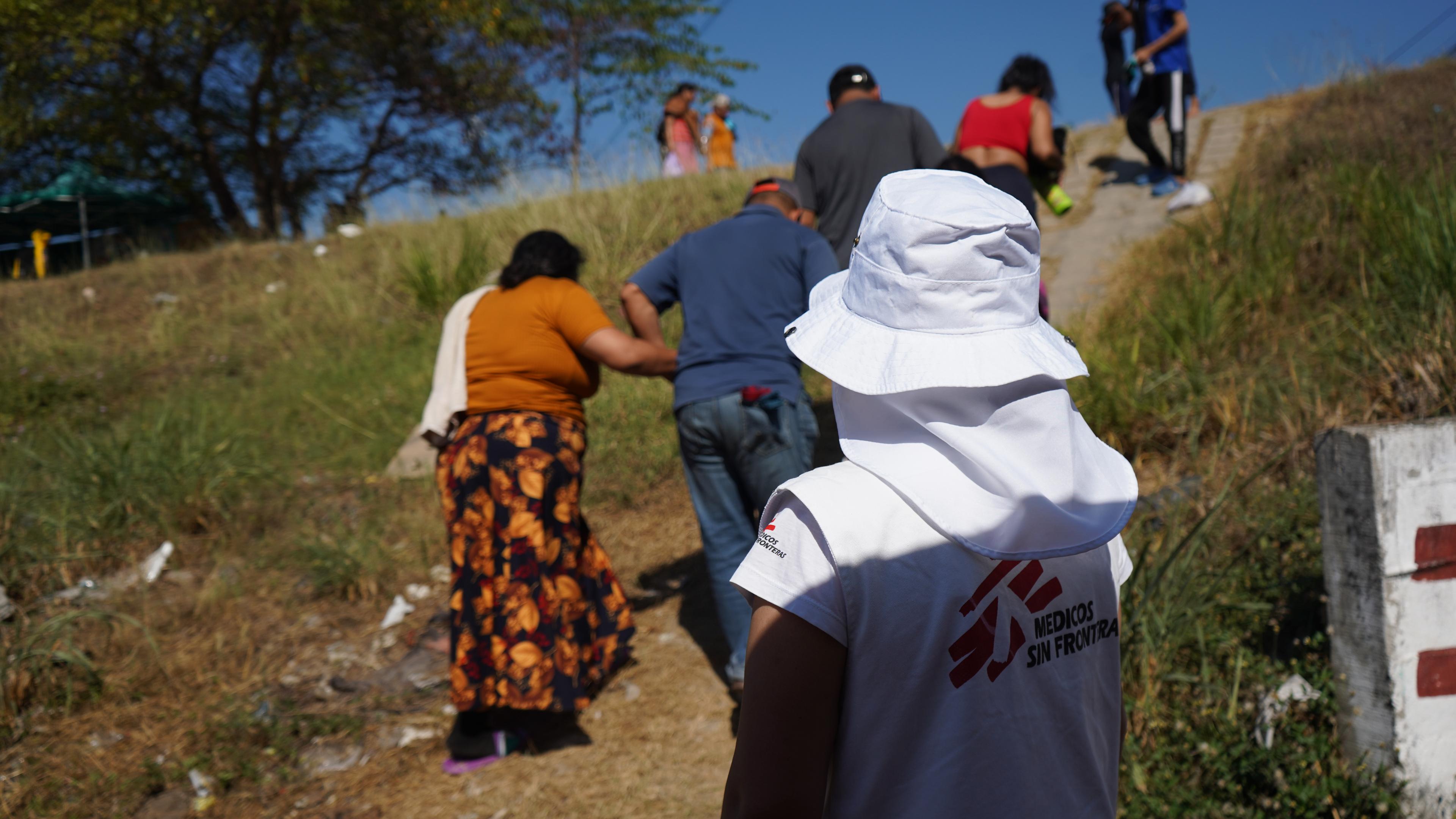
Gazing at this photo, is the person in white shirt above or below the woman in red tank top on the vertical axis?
below

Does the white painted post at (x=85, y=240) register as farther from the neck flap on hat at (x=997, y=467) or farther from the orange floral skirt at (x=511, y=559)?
the neck flap on hat at (x=997, y=467)

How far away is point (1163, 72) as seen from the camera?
7609mm

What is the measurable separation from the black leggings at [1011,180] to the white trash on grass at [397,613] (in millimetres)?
3505

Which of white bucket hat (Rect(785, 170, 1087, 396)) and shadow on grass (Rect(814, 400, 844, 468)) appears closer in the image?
white bucket hat (Rect(785, 170, 1087, 396))

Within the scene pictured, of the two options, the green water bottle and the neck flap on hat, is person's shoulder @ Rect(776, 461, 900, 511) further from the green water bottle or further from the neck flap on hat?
the green water bottle

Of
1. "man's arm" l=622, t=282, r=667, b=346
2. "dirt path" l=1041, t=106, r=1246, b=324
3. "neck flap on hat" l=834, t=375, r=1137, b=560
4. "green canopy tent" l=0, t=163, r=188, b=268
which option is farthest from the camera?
"green canopy tent" l=0, t=163, r=188, b=268

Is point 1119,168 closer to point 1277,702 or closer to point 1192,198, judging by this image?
point 1192,198

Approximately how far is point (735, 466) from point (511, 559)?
35.1 inches

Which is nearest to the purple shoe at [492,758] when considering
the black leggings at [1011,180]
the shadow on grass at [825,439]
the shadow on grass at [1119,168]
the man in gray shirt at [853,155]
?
the man in gray shirt at [853,155]

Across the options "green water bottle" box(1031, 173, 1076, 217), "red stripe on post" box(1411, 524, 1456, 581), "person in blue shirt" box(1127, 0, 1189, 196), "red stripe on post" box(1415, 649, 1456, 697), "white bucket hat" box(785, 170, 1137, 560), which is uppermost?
"person in blue shirt" box(1127, 0, 1189, 196)

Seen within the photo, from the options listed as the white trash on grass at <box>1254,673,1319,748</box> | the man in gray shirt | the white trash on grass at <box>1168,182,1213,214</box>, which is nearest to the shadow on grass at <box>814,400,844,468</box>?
the man in gray shirt

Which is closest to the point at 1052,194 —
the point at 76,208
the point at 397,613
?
the point at 397,613

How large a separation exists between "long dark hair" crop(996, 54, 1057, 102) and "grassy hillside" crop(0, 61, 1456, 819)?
4.97 ft

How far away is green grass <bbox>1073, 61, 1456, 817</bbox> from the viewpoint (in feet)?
8.82
